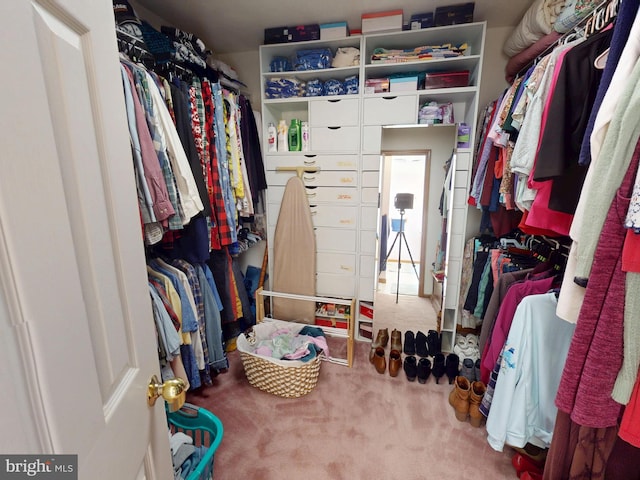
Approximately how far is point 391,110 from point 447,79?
0.41 m

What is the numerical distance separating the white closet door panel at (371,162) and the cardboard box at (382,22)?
32.1 inches

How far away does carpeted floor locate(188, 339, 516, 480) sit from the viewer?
1.40 metres

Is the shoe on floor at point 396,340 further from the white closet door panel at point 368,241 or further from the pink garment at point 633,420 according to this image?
the pink garment at point 633,420

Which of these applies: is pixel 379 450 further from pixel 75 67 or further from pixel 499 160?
pixel 75 67

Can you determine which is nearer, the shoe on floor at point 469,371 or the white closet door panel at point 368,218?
the shoe on floor at point 469,371

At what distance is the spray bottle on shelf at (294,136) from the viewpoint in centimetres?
230

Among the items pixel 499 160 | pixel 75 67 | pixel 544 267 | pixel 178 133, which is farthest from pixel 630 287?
pixel 178 133

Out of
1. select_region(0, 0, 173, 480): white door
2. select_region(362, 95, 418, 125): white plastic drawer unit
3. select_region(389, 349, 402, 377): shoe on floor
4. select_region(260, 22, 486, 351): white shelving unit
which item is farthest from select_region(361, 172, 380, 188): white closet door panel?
select_region(0, 0, 173, 480): white door

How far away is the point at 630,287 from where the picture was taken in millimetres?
731

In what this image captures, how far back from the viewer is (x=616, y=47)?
83 cm

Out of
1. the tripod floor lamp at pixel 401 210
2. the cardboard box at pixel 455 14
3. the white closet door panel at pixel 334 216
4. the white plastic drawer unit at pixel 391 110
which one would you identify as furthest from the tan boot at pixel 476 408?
the cardboard box at pixel 455 14

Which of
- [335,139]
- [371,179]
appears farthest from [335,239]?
[335,139]

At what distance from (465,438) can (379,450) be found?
47cm

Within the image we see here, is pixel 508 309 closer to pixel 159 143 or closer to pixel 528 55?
pixel 528 55
